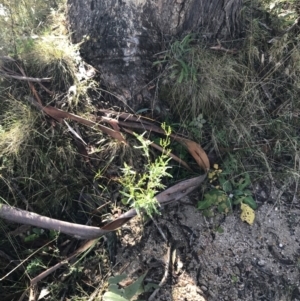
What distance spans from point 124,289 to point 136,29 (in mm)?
1298

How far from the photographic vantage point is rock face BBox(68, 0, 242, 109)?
224cm

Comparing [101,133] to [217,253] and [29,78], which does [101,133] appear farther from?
[217,253]

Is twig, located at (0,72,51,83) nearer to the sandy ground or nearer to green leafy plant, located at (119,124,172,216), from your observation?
green leafy plant, located at (119,124,172,216)

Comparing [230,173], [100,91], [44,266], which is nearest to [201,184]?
[230,173]

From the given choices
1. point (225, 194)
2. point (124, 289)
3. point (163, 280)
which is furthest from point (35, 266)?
point (225, 194)

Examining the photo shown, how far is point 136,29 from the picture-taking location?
7.40ft

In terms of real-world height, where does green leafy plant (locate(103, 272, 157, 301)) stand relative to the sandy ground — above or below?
below

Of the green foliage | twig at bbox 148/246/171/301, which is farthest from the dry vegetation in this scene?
twig at bbox 148/246/171/301

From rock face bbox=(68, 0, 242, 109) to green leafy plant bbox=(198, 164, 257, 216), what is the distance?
22.4 inches

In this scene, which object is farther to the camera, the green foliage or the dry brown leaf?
the dry brown leaf

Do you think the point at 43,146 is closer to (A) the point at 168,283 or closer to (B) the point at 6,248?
(B) the point at 6,248

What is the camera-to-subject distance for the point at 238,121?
230cm

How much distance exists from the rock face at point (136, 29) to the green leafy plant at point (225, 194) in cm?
57

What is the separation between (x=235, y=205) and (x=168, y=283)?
0.52 meters
